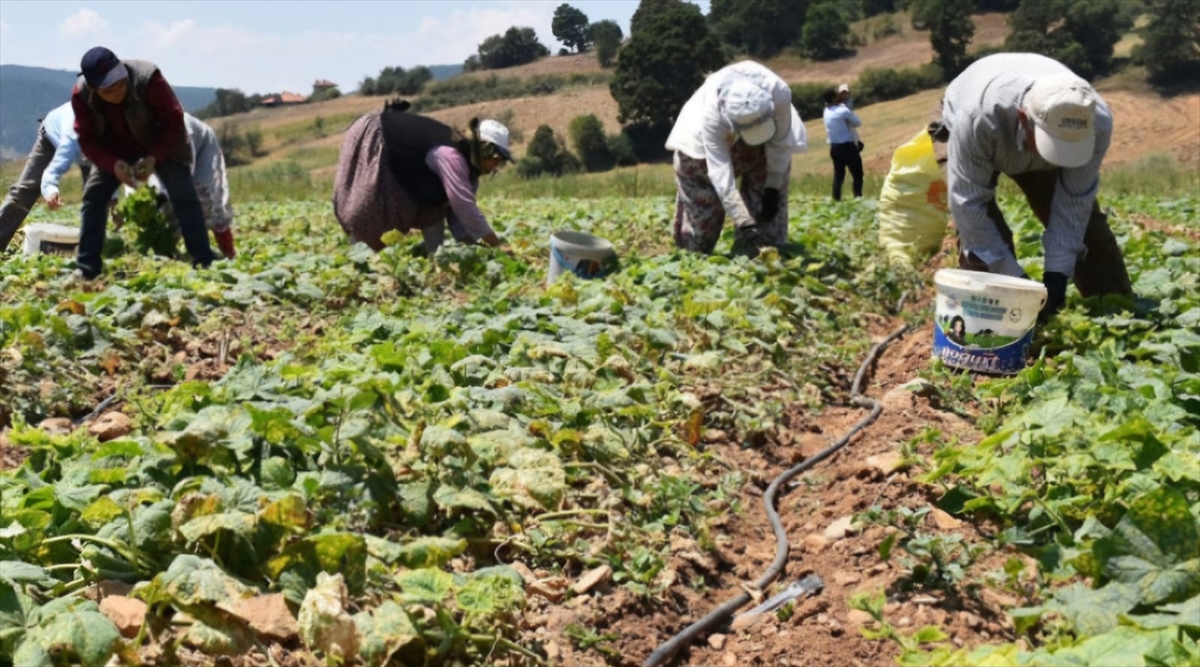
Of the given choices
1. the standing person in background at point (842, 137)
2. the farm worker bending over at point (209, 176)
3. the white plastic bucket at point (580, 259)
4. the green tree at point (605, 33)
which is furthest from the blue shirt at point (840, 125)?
the farm worker bending over at point (209, 176)

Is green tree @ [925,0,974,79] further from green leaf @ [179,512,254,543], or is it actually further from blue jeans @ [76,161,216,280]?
green leaf @ [179,512,254,543]

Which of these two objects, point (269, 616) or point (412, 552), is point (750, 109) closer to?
point (412, 552)

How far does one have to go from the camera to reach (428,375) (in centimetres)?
372

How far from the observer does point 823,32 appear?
5484 cm

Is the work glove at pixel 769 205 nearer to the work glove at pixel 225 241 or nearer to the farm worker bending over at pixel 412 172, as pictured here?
the farm worker bending over at pixel 412 172

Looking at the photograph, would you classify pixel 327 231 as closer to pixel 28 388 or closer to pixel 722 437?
pixel 28 388

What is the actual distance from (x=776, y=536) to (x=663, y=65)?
33482mm

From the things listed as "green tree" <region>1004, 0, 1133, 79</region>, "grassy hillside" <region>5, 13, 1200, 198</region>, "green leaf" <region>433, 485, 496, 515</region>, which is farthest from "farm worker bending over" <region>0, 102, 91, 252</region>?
"green tree" <region>1004, 0, 1133, 79</region>

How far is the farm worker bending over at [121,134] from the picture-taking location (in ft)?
20.0

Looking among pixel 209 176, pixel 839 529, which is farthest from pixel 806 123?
pixel 839 529

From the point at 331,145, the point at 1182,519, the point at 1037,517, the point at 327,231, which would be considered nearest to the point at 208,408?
the point at 1037,517

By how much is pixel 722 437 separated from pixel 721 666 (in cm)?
136

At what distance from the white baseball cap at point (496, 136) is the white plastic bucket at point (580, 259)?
1.77 ft

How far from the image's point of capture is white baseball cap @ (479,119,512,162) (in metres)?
6.20
